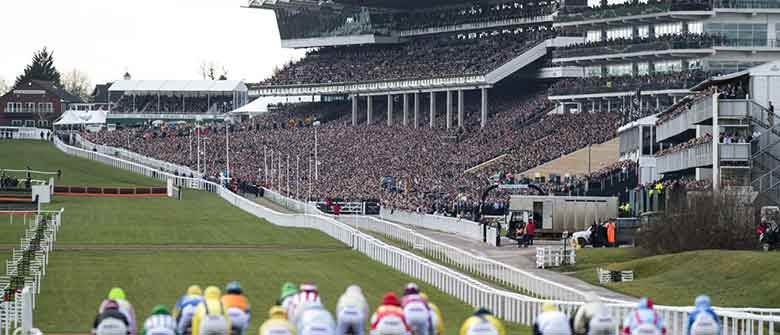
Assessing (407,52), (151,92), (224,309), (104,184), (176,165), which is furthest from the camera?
(151,92)

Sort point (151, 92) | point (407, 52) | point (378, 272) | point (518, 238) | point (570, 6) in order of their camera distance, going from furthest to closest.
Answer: point (151, 92)
point (407, 52)
point (570, 6)
point (518, 238)
point (378, 272)

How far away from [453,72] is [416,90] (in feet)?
14.9

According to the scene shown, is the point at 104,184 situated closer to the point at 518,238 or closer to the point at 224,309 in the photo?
the point at 518,238

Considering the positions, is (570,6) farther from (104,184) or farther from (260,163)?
(104,184)

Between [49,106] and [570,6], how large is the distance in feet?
304

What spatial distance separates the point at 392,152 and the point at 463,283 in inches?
2738

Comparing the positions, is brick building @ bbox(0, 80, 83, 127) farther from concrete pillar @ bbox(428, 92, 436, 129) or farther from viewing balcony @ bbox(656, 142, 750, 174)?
viewing balcony @ bbox(656, 142, 750, 174)

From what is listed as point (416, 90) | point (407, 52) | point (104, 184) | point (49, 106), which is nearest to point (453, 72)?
point (416, 90)

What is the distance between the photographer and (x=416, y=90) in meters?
127

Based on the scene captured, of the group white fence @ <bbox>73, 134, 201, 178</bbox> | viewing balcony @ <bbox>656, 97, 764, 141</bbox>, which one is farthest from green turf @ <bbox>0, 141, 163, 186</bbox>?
viewing balcony @ <bbox>656, 97, 764, 141</bbox>

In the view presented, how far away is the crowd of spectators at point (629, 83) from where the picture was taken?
332 feet

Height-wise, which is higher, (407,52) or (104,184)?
(407,52)

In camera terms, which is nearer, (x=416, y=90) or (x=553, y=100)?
(x=553, y=100)

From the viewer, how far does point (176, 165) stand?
112250mm
